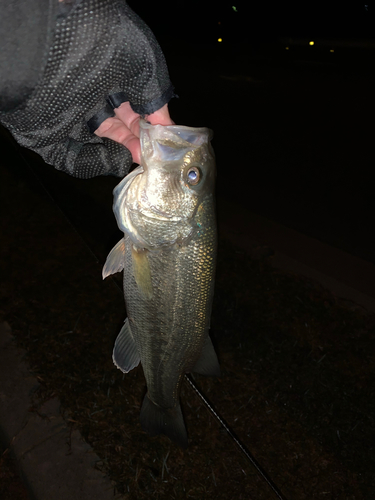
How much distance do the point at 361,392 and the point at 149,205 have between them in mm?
3021

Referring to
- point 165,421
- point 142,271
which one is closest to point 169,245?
point 142,271

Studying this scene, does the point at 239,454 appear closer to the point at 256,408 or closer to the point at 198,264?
the point at 256,408

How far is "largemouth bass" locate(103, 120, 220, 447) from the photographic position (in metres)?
Result: 1.99

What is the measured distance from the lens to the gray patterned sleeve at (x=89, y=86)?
186cm

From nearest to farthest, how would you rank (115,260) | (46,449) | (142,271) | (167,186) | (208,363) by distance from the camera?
(167,186) < (142,271) < (115,260) < (208,363) < (46,449)

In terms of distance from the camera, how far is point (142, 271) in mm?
2150

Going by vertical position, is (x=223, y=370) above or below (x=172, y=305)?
below

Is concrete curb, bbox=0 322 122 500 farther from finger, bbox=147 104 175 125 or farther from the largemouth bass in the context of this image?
finger, bbox=147 104 175 125

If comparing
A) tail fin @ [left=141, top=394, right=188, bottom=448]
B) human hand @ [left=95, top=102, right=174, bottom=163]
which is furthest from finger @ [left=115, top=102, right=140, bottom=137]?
tail fin @ [left=141, top=394, right=188, bottom=448]

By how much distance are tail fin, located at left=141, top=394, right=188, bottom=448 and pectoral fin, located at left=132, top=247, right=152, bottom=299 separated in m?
0.89

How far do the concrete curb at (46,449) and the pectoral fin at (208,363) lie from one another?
4.47 feet

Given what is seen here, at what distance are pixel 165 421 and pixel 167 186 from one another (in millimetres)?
1571

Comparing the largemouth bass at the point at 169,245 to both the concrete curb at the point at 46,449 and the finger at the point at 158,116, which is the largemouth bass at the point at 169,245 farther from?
the concrete curb at the point at 46,449

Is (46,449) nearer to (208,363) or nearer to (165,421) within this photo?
(165,421)
